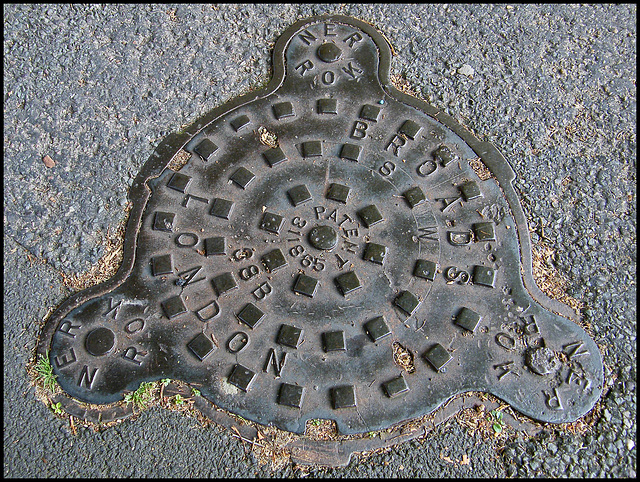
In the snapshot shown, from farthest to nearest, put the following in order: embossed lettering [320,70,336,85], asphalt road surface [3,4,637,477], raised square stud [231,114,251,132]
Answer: embossed lettering [320,70,336,85], raised square stud [231,114,251,132], asphalt road surface [3,4,637,477]

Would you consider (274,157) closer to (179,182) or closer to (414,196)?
(179,182)

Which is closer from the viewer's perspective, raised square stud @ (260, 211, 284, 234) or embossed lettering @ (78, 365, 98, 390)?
embossed lettering @ (78, 365, 98, 390)

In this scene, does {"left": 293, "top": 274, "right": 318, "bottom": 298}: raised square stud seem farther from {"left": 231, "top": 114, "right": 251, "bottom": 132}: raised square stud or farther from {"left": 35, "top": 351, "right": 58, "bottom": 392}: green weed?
{"left": 35, "top": 351, "right": 58, "bottom": 392}: green weed

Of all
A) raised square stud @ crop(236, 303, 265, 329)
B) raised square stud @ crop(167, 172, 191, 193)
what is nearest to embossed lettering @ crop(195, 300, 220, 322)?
raised square stud @ crop(236, 303, 265, 329)

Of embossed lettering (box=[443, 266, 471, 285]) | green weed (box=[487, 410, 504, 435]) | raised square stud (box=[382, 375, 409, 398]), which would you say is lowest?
green weed (box=[487, 410, 504, 435])

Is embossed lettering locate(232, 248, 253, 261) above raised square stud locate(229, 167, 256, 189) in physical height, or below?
below

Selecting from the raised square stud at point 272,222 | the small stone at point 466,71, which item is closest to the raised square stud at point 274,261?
the raised square stud at point 272,222

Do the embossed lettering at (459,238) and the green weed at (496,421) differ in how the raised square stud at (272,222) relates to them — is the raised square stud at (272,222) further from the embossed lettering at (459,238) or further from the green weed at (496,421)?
the green weed at (496,421)

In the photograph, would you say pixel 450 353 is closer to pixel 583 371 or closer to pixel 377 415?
pixel 377 415

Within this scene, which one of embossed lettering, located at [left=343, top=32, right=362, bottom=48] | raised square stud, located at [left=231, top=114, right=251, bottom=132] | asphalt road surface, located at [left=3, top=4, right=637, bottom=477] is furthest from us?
embossed lettering, located at [left=343, top=32, right=362, bottom=48]
